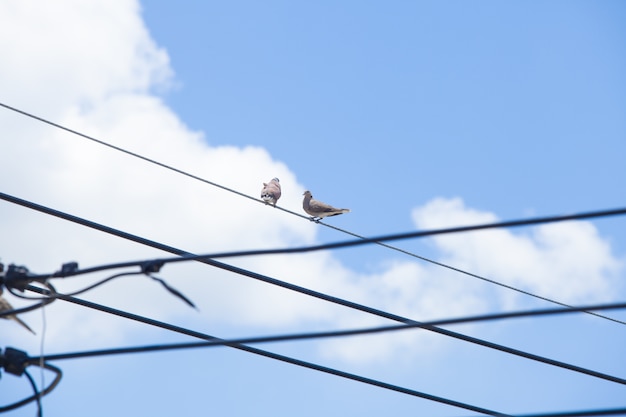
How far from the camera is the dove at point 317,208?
54.4ft

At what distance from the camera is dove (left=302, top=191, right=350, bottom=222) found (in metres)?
16.6

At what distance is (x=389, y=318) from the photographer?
7.73m

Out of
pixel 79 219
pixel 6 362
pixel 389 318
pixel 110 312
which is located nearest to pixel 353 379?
pixel 389 318

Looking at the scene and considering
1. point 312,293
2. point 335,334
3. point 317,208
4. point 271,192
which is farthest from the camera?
point 317,208

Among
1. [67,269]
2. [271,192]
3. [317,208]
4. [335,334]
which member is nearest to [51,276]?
[67,269]

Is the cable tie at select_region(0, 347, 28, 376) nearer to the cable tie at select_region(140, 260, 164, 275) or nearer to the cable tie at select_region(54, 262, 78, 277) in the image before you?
the cable tie at select_region(54, 262, 78, 277)

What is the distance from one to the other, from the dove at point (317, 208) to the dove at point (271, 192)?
741mm

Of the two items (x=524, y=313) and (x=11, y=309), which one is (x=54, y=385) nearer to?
(x=11, y=309)

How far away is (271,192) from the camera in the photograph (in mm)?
15367

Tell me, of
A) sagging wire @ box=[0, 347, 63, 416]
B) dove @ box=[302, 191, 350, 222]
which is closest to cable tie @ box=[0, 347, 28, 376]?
sagging wire @ box=[0, 347, 63, 416]

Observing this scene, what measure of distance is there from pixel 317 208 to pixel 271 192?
169 centimetres

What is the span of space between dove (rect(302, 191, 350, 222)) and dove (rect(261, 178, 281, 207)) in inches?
29.2

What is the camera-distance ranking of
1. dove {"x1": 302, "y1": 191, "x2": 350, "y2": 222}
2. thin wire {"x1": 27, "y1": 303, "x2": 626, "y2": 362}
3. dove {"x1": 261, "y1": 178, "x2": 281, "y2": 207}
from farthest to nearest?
dove {"x1": 302, "y1": 191, "x2": 350, "y2": 222} → dove {"x1": 261, "y1": 178, "x2": 281, "y2": 207} → thin wire {"x1": 27, "y1": 303, "x2": 626, "y2": 362}

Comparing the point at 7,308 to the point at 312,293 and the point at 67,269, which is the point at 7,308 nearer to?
the point at 67,269
